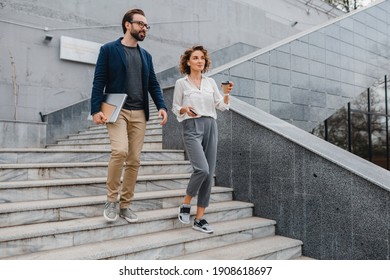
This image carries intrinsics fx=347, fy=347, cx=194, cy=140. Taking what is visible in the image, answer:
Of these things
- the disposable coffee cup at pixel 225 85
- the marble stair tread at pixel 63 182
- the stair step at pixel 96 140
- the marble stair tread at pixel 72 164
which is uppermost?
the disposable coffee cup at pixel 225 85

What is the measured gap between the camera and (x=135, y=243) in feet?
10.4

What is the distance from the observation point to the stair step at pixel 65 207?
310 cm

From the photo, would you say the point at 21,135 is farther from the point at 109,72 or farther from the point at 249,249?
the point at 249,249

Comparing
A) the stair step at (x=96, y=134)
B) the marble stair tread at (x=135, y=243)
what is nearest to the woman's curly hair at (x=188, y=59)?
the marble stair tread at (x=135, y=243)

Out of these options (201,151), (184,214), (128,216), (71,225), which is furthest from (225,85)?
(71,225)

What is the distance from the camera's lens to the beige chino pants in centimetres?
313

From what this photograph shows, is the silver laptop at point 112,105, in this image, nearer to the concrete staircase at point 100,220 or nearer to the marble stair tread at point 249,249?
the concrete staircase at point 100,220

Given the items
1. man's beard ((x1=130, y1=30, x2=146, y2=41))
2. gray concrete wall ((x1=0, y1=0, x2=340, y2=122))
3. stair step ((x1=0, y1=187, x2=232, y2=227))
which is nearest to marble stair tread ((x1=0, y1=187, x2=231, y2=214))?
stair step ((x1=0, y1=187, x2=232, y2=227))

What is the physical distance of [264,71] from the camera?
300 inches

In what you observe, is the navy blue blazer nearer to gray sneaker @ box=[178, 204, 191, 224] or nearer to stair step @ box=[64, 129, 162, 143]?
gray sneaker @ box=[178, 204, 191, 224]

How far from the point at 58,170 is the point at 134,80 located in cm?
157

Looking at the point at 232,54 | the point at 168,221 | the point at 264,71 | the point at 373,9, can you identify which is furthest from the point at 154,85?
the point at 373,9
